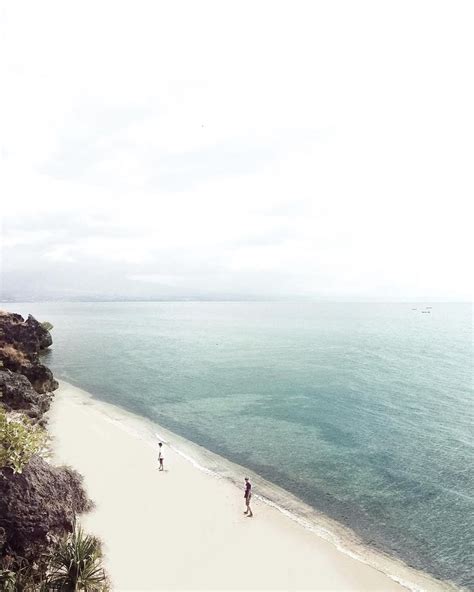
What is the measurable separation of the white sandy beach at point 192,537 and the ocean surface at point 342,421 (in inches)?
181

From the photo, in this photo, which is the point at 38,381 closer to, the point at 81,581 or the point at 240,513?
the point at 240,513

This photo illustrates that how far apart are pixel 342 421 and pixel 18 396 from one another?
38.7 m

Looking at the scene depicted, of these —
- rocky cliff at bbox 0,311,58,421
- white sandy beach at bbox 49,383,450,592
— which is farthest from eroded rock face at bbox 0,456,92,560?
rocky cliff at bbox 0,311,58,421

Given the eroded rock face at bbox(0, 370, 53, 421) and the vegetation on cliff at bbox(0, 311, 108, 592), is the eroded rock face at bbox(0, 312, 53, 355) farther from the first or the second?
the vegetation on cliff at bbox(0, 311, 108, 592)

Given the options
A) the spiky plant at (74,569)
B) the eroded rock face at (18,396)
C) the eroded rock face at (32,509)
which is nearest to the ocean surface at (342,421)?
the eroded rock face at (18,396)

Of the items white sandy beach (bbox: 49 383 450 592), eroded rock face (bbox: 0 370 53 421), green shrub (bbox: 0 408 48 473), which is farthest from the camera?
eroded rock face (bbox: 0 370 53 421)

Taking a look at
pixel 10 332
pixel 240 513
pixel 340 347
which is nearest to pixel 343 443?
pixel 240 513

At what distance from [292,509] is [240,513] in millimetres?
4221

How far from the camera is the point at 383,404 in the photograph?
194 feet

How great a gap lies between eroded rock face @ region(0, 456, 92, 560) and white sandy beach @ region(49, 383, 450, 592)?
16.1 ft

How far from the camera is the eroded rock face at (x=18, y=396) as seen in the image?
4072cm

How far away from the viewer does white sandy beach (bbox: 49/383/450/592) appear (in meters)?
21.8

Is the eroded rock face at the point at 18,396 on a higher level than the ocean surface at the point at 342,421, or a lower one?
higher

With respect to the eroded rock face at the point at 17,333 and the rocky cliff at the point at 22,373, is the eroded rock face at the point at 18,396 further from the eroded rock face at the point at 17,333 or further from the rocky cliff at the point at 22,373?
the eroded rock face at the point at 17,333
